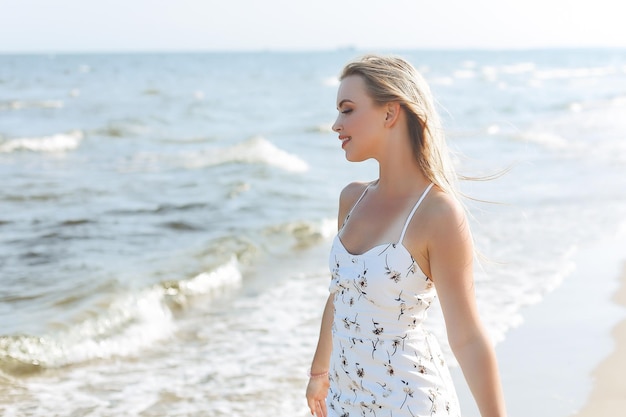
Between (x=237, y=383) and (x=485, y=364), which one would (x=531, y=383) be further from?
(x=485, y=364)

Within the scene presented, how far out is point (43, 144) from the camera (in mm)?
22516

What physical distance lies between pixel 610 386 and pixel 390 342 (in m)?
3.33

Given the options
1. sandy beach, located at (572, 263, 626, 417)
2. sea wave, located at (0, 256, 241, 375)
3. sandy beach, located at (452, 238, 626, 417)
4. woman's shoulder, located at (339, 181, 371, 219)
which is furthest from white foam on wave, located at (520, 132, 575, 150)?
woman's shoulder, located at (339, 181, 371, 219)

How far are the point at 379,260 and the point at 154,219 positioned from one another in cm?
1044

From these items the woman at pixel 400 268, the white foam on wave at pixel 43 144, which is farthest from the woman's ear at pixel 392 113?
the white foam on wave at pixel 43 144

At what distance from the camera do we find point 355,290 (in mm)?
2602

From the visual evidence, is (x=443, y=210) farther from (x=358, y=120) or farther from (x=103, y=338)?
(x=103, y=338)

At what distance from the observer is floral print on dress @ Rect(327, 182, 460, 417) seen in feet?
8.32

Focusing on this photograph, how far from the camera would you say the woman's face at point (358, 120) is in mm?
2654

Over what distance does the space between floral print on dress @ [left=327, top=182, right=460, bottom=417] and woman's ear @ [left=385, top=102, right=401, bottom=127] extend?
0.93 ft

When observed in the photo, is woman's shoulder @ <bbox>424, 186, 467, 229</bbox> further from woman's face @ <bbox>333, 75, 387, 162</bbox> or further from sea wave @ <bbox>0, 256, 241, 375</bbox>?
sea wave @ <bbox>0, 256, 241, 375</bbox>

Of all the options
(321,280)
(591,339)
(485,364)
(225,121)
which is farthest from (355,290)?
(225,121)

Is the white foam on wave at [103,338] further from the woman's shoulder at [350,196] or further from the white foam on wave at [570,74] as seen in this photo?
the white foam on wave at [570,74]

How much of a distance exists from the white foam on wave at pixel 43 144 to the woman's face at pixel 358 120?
20133 millimetres
